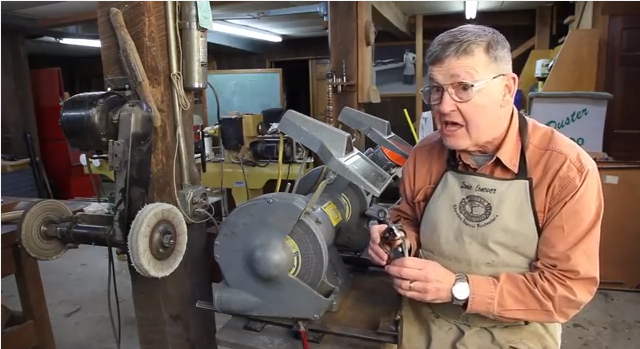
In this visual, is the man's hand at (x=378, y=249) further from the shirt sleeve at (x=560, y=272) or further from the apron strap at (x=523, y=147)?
the apron strap at (x=523, y=147)

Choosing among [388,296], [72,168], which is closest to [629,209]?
[388,296]

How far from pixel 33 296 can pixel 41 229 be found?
3.25ft

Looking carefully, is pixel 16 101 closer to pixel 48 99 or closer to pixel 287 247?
pixel 48 99

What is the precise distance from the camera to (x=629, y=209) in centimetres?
277

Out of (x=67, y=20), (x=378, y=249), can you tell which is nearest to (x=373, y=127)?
(x=378, y=249)

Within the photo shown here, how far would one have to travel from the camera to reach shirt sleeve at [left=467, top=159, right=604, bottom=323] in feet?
2.98

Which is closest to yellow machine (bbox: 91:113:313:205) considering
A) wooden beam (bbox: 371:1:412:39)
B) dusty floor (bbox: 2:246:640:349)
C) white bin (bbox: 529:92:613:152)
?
dusty floor (bbox: 2:246:640:349)

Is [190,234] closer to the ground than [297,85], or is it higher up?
closer to the ground

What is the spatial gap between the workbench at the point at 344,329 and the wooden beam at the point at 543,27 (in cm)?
501

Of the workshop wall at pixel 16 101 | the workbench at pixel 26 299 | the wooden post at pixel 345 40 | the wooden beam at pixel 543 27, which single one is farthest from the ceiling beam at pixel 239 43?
the workbench at pixel 26 299

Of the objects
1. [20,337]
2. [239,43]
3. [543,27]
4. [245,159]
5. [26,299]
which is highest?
[239,43]

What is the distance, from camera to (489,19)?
5625 millimetres

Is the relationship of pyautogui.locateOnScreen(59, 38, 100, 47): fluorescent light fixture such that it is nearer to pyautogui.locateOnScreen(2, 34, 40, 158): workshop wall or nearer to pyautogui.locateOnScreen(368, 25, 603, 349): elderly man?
pyautogui.locateOnScreen(2, 34, 40, 158): workshop wall

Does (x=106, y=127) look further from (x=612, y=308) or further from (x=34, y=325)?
(x=612, y=308)
